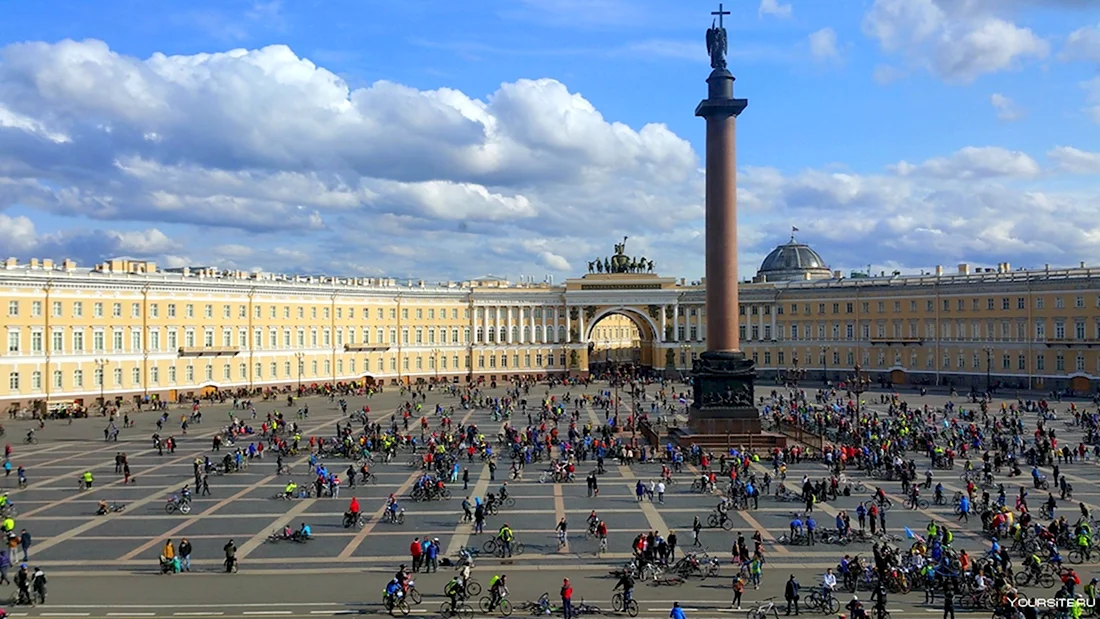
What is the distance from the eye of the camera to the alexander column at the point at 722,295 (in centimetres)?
3991

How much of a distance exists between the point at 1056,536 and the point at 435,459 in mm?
22168

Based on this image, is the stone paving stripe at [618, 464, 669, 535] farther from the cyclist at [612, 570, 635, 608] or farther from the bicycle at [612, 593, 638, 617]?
the cyclist at [612, 570, 635, 608]

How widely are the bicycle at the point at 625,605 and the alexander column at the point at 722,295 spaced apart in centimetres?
2291

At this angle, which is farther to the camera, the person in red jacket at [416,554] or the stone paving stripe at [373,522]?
the stone paving stripe at [373,522]

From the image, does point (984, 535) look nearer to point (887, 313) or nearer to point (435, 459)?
point (435, 459)

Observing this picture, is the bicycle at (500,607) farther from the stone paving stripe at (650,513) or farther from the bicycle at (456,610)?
the stone paving stripe at (650,513)

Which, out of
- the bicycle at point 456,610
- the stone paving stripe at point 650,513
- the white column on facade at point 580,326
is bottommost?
the bicycle at point 456,610

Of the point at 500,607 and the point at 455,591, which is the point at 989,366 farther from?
the point at 455,591

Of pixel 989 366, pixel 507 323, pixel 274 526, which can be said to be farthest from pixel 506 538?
pixel 507 323

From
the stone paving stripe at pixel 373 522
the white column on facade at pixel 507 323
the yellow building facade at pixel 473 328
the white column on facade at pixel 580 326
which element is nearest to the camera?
the stone paving stripe at pixel 373 522

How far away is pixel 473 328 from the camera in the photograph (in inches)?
3622

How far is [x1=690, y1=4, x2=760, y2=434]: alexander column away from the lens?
39906mm

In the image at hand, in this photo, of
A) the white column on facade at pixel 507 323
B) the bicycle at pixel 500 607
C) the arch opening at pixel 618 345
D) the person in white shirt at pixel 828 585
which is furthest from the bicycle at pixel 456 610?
the arch opening at pixel 618 345

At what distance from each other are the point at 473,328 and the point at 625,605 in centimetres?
7526
